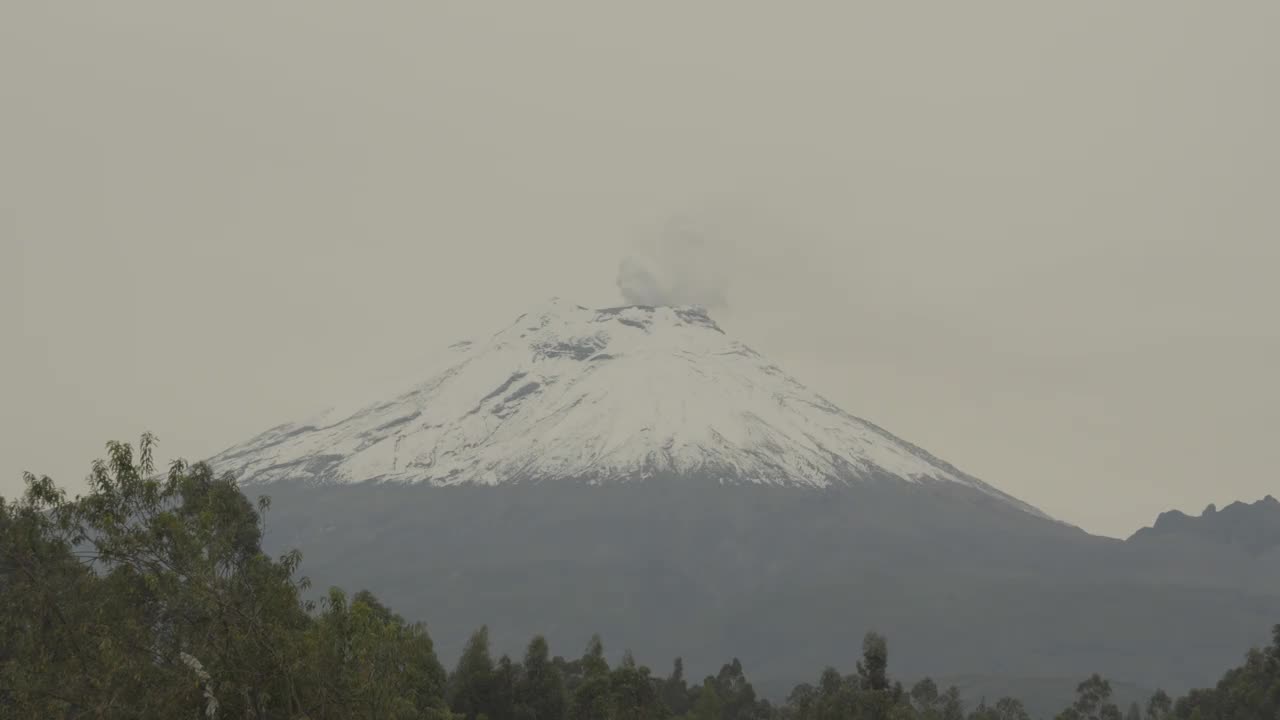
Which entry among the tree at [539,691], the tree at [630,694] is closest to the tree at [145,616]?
the tree at [630,694]

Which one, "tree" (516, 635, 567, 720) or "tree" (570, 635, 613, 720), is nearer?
"tree" (570, 635, 613, 720)

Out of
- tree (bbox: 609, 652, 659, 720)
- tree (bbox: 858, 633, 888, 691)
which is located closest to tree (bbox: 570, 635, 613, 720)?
tree (bbox: 609, 652, 659, 720)

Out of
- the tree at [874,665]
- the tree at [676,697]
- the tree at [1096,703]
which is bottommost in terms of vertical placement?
the tree at [1096,703]

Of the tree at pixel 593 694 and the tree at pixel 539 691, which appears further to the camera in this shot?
the tree at pixel 539 691

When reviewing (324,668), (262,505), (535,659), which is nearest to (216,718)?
(324,668)

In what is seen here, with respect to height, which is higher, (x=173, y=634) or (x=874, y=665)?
(x=173, y=634)

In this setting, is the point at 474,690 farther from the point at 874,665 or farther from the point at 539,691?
the point at 874,665

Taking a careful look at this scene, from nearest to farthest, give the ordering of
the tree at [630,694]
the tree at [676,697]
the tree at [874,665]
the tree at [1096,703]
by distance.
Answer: the tree at [630,694], the tree at [874,665], the tree at [676,697], the tree at [1096,703]

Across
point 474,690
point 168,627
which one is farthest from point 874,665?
point 168,627

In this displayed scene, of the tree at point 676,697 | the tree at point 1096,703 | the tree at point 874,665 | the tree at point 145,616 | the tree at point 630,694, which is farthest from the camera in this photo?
the tree at point 1096,703

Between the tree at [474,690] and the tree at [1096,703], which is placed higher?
the tree at [474,690]

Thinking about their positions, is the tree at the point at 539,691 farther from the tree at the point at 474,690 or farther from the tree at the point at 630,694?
the tree at the point at 630,694

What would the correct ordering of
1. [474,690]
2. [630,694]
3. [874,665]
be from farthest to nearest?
[474,690] < [874,665] < [630,694]

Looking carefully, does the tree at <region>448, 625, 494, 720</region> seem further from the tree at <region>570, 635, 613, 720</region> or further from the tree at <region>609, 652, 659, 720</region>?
the tree at <region>609, 652, 659, 720</region>
